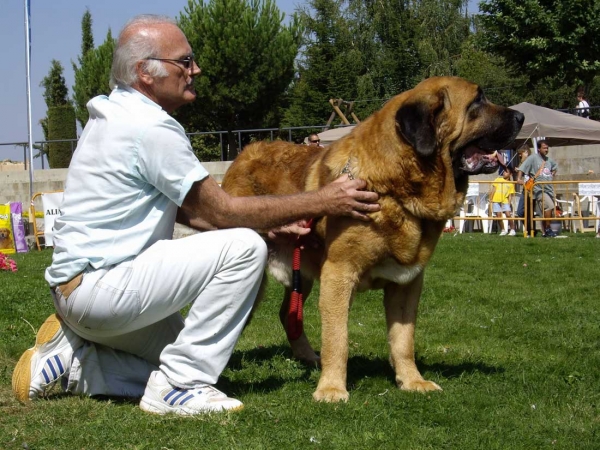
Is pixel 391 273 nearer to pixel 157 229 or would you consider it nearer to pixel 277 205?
pixel 277 205

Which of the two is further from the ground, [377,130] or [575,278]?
[377,130]

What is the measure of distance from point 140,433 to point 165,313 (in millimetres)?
610

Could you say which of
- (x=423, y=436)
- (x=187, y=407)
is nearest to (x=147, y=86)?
(x=187, y=407)

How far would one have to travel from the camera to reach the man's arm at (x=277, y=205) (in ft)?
10.9

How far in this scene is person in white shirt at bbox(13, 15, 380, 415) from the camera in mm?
3238

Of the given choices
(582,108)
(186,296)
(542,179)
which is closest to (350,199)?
(186,296)

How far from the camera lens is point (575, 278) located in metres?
8.58

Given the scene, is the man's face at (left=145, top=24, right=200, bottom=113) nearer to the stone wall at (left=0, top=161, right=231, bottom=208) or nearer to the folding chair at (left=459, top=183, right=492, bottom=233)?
the folding chair at (left=459, top=183, right=492, bottom=233)

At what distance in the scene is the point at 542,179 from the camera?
16203 millimetres

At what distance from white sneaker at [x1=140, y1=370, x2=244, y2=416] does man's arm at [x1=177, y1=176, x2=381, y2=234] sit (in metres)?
0.79

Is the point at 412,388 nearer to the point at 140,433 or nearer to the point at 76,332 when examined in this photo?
the point at 140,433

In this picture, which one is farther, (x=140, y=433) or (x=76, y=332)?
(x=76, y=332)

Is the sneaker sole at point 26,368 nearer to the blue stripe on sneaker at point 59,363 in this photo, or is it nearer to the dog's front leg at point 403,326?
the blue stripe on sneaker at point 59,363

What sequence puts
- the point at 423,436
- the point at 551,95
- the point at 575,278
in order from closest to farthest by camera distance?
1. the point at 423,436
2. the point at 575,278
3. the point at 551,95
